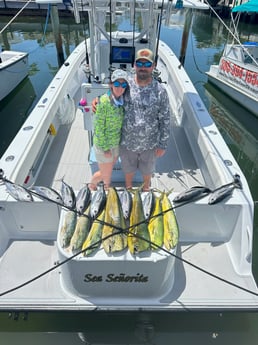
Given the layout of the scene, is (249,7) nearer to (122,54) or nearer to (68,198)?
(122,54)

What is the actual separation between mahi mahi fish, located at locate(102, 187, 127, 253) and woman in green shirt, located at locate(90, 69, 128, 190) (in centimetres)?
44

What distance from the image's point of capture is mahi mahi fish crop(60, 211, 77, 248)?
6.41ft

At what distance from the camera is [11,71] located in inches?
293

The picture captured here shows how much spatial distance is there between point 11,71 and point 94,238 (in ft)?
22.6

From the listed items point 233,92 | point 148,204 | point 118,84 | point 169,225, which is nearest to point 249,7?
point 233,92

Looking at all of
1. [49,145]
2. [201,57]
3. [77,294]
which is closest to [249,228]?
[77,294]

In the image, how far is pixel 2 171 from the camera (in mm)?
2414

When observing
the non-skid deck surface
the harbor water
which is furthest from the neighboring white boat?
the non-skid deck surface

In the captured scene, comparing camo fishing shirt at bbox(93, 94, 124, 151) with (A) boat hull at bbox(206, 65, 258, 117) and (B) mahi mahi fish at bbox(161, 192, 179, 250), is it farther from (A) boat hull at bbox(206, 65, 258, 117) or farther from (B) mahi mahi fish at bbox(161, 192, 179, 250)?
(A) boat hull at bbox(206, 65, 258, 117)

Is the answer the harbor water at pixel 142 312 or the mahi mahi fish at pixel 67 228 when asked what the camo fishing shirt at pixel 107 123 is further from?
the harbor water at pixel 142 312

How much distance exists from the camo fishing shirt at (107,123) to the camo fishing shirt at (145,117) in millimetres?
73

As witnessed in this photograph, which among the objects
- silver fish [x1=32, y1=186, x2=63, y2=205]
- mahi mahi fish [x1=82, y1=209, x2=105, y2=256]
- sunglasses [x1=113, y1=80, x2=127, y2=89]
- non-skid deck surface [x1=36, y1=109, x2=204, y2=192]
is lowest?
non-skid deck surface [x1=36, y1=109, x2=204, y2=192]

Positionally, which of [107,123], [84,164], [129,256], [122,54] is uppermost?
[122,54]

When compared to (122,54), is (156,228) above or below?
below
